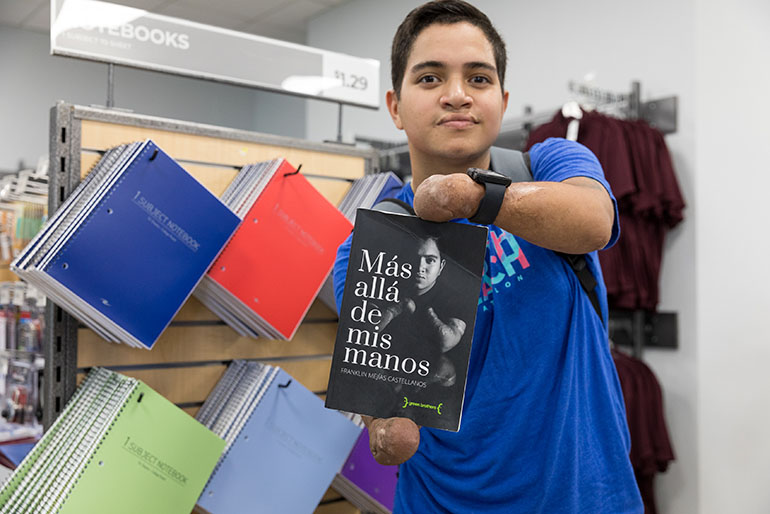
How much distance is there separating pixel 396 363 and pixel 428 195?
0.68ft

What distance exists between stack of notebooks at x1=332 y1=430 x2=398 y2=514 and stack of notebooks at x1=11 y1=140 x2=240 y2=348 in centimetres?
70

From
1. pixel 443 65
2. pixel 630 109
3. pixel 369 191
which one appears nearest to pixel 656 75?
pixel 630 109

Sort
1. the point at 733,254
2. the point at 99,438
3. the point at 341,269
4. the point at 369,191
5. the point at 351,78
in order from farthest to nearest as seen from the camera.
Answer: the point at 733,254, the point at 351,78, the point at 369,191, the point at 99,438, the point at 341,269

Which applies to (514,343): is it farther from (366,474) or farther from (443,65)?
(366,474)

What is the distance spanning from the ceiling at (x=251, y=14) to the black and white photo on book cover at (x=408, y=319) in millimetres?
3876

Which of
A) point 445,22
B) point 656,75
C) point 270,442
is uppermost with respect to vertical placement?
point 656,75

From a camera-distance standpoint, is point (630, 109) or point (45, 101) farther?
point (45, 101)

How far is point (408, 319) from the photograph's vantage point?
852mm

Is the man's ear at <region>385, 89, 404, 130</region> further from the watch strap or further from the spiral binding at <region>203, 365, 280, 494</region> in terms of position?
the spiral binding at <region>203, 365, 280, 494</region>

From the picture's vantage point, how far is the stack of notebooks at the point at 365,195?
2035 millimetres

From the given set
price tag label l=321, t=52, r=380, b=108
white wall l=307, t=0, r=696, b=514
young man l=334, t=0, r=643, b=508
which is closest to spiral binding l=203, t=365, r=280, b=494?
young man l=334, t=0, r=643, b=508

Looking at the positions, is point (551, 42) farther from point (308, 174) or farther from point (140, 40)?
point (140, 40)

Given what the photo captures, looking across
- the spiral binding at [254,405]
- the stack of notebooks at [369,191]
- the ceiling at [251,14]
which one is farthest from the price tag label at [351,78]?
the ceiling at [251,14]

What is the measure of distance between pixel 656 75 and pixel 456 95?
8.74ft
